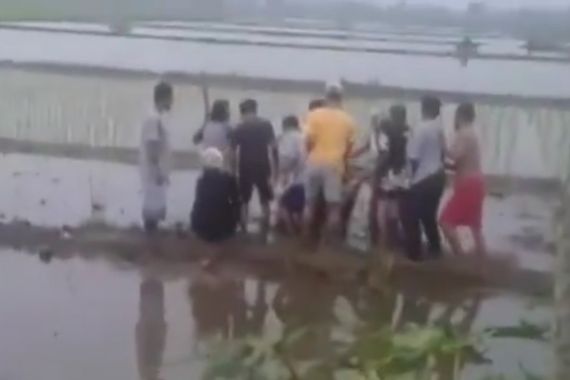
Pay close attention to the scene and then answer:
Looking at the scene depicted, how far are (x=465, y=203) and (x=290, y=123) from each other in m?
0.94

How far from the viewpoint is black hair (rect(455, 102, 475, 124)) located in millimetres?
5762

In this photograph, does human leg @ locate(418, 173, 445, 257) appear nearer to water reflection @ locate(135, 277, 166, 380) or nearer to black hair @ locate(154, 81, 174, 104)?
water reflection @ locate(135, 277, 166, 380)

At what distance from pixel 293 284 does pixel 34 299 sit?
1.19m

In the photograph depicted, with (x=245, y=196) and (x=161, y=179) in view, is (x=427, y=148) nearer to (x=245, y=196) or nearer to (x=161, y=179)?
(x=245, y=196)

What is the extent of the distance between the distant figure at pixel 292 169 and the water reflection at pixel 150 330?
80 cm

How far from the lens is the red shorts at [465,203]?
581 centimetres

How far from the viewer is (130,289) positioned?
221 inches

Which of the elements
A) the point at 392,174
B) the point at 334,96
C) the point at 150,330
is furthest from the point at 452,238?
the point at 150,330

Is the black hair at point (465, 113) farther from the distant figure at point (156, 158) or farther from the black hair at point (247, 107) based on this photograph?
the distant figure at point (156, 158)

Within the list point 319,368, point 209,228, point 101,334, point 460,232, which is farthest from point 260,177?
point 319,368

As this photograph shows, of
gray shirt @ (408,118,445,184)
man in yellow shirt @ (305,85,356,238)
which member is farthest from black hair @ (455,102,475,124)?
man in yellow shirt @ (305,85,356,238)

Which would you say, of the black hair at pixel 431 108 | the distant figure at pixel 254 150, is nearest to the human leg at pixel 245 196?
the distant figure at pixel 254 150

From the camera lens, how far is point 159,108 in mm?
6266

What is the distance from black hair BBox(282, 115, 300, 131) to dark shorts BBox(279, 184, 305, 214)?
287 mm
